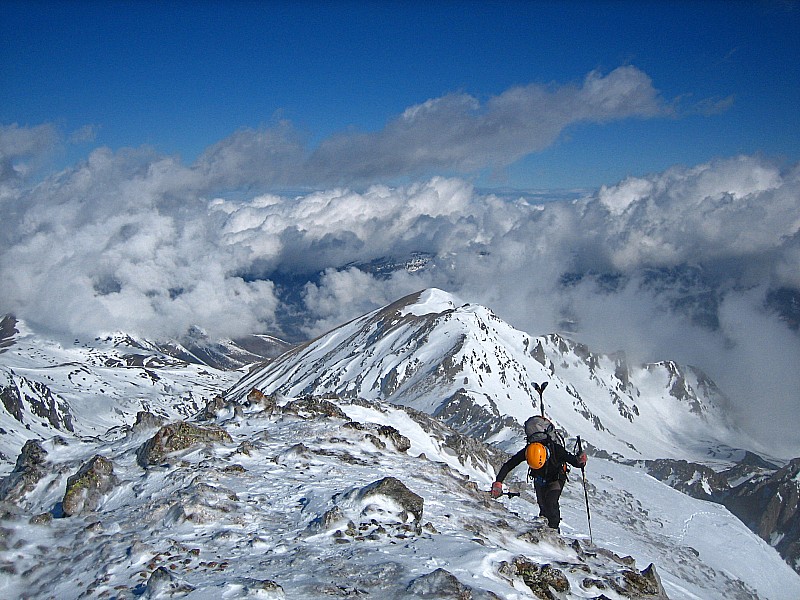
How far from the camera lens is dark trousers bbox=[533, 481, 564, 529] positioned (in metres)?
18.3

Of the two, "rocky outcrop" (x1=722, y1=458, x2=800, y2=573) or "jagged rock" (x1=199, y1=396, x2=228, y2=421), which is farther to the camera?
"rocky outcrop" (x1=722, y1=458, x2=800, y2=573)

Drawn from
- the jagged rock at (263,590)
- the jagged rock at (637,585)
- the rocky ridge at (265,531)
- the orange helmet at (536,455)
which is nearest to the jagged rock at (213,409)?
the rocky ridge at (265,531)

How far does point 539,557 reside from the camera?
15.6 metres

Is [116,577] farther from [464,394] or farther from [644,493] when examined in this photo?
[464,394]

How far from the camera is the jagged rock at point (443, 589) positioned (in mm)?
11328

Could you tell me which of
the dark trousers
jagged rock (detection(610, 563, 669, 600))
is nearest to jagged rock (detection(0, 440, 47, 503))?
the dark trousers

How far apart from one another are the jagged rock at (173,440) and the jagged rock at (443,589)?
13432 mm

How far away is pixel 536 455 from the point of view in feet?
55.1

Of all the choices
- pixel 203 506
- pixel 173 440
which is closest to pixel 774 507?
pixel 173 440

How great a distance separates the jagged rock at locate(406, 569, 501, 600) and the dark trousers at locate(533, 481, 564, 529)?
686cm

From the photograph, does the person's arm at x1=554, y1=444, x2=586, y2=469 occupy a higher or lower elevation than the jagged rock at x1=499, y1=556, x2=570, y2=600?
higher

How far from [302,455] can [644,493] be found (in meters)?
68.9

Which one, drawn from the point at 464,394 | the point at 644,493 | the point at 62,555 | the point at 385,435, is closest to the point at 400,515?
the point at 62,555

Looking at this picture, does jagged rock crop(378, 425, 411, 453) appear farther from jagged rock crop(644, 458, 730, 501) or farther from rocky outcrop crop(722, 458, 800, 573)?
jagged rock crop(644, 458, 730, 501)
